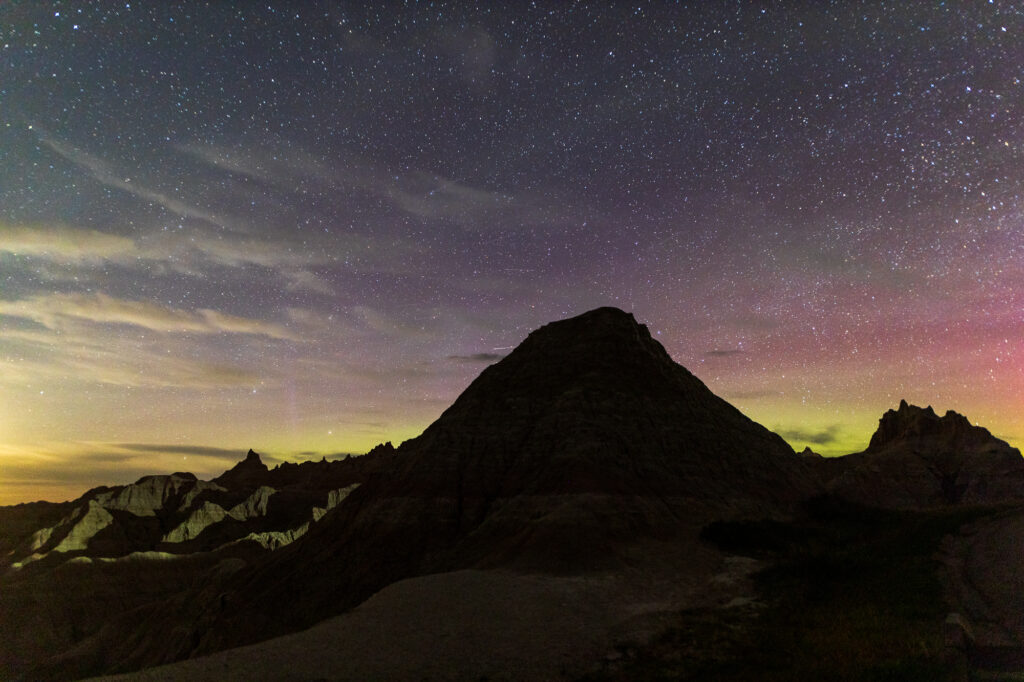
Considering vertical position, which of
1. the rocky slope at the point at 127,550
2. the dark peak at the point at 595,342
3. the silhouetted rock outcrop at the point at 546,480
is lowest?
the rocky slope at the point at 127,550

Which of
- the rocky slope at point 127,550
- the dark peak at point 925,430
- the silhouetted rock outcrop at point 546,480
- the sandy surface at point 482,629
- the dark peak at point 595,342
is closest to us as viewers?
the sandy surface at point 482,629

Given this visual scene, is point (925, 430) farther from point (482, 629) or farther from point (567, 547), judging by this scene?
point (482, 629)

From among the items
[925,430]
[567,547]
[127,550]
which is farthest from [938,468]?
[127,550]

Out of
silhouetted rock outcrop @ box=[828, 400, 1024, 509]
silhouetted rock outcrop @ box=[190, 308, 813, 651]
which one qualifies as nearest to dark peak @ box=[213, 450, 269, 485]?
silhouetted rock outcrop @ box=[190, 308, 813, 651]

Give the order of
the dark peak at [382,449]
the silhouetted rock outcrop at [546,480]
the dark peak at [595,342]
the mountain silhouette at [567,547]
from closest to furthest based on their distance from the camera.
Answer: the mountain silhouette at [567,547]
the silhouetted rock outcrop at [546,480]
the dark peak at [595,342]
the dark peak at [382,449]

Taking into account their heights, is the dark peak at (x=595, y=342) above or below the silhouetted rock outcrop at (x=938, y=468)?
above

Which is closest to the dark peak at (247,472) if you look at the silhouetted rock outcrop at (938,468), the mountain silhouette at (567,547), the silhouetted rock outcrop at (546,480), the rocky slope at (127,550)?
the rocky slope at (127,550)

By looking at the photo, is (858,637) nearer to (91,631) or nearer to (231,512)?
(91,631)

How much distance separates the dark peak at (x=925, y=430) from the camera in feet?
314

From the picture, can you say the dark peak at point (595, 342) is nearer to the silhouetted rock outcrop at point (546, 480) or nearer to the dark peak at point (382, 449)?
the silhouetted rock outcrop at point (546, 480)

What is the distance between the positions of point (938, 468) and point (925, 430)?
12.9 m

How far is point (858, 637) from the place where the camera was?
19.4 metres

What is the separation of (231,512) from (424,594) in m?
126

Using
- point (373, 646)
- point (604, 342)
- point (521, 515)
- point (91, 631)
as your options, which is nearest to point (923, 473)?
point (604, 342)
